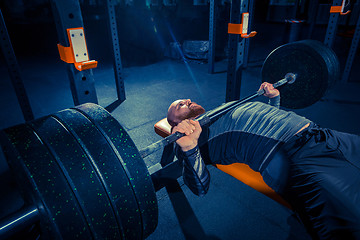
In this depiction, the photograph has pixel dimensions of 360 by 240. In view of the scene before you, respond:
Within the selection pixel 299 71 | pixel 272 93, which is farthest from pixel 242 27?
pixel 299 71

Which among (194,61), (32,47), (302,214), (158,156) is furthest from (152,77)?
(32,47)

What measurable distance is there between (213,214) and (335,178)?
2.35 ft

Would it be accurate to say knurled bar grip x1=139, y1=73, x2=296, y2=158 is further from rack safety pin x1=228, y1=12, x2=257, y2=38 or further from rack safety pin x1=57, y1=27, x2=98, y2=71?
rack safety pin x1=57, y1=27, x2=98, y2=71

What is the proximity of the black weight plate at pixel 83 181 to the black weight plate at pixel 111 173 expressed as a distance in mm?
18

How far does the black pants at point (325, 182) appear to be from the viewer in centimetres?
92

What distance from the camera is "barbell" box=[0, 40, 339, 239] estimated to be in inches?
25.0

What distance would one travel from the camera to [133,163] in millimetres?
763

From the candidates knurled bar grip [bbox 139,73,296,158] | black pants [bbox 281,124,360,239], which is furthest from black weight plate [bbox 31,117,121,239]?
black pants [bbox 281,124,360,239]

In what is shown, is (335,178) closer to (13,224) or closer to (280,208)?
(280,208)

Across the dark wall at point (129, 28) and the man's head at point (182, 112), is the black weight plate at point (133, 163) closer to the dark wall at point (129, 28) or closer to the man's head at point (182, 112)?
the man's head at point (182, 112)

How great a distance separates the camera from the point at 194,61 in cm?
498

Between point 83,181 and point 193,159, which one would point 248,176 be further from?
A: point 83,181

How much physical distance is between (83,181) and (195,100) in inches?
101

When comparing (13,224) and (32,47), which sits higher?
(13,224)
